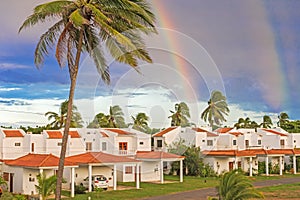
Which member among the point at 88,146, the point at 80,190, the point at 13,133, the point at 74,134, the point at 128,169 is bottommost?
the point at 80,190

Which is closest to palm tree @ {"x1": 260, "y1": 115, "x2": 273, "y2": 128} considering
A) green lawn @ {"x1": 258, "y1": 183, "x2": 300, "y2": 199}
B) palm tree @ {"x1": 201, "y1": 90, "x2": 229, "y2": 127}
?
palm tree @ {"x1": 201, "y1": 90, "x2": 229, "y2": 127}

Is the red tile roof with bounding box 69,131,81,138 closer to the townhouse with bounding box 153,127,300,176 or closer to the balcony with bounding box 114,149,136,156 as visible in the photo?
the balcony with bounding box 114,149,136,156

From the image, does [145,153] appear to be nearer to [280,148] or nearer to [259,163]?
[259,163]

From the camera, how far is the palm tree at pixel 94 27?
1770 cm

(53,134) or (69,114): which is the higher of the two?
(69,114)

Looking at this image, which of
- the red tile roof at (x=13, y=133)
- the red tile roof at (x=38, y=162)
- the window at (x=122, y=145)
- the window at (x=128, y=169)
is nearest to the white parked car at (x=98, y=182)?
the red tile roof at (x=38, y=162)

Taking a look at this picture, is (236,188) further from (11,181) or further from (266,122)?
(266,122)

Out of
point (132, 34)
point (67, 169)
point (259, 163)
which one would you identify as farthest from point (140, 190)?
point (259, 163)

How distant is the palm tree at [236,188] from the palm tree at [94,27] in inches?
230

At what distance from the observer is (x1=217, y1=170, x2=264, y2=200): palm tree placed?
55.3 ft

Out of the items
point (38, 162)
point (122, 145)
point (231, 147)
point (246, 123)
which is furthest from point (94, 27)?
point (246, 123)

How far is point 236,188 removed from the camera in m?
17.0

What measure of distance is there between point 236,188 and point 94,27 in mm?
8873

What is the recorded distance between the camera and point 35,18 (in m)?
18.3
